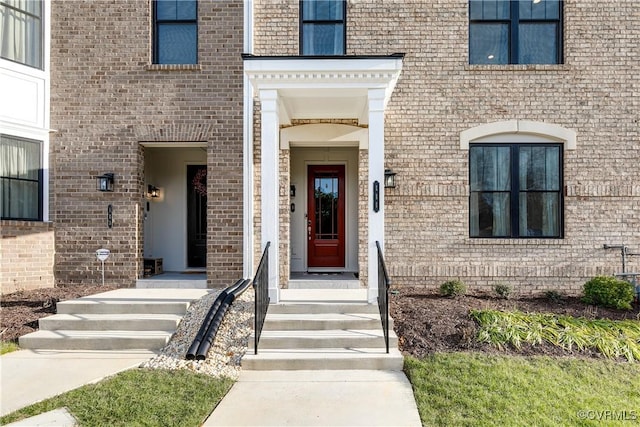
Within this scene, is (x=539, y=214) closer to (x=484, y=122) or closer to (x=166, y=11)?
(x=484, y=122)

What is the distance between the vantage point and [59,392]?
380 cm

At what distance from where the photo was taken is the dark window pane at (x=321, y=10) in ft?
23.5

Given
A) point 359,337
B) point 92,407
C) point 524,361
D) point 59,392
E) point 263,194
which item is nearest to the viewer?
point 92,407

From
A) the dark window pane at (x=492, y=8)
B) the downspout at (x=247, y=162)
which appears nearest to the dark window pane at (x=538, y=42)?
the dark window pane at (x=492, y=8)

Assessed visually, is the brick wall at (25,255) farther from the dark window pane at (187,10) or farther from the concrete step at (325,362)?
the concrete step at (325,362)

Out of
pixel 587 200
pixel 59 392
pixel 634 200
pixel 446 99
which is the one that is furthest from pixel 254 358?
pixel 634 200

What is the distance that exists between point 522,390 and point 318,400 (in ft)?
6.39

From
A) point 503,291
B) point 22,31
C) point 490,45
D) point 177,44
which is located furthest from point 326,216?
point 22,31

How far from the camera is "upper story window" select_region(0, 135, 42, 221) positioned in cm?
662

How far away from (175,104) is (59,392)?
192 inches

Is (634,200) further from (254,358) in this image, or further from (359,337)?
(254,358)

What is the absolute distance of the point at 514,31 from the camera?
7.09 m

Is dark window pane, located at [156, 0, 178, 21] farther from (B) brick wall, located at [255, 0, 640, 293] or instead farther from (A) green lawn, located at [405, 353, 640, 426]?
(A) green lawn, located at [405, 353, 640, 426]

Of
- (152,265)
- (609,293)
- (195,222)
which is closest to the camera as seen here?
(609,293)
